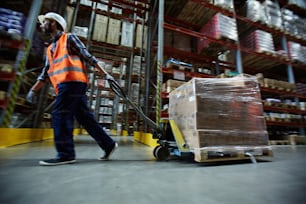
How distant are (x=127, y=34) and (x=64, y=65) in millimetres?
6153

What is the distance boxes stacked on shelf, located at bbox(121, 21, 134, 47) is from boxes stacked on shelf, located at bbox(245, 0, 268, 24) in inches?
196

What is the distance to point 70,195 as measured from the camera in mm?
896

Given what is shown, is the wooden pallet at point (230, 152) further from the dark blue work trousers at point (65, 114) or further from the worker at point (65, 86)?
the dark blue work trousers at point (65, 114)

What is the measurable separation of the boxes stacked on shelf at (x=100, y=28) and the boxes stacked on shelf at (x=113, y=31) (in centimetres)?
18

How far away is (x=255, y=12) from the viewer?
6090 millimetres

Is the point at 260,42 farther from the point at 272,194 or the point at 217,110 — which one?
the point at 272,194

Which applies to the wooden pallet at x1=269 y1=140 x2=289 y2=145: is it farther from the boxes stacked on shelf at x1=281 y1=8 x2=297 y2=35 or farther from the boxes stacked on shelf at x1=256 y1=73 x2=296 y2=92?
the boxes stacked on shelf at x1=281 y1=8 x2=297 y2=35

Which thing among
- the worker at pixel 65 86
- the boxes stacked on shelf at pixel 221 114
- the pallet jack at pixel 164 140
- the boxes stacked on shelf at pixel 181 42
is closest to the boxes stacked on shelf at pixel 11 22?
the worker at pixel 65 86

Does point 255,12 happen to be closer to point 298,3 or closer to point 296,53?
point 296,53

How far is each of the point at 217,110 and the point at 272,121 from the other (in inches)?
191

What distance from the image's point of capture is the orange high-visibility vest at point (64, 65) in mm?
1665

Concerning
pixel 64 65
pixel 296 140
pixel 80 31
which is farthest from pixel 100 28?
pixel 296 140

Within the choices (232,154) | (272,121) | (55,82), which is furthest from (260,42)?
(55,82)

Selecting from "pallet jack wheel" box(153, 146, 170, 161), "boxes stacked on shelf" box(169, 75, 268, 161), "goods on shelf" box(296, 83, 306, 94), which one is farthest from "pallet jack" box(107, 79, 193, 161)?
"goods on shelf" box(296, 83, 306, 94)
